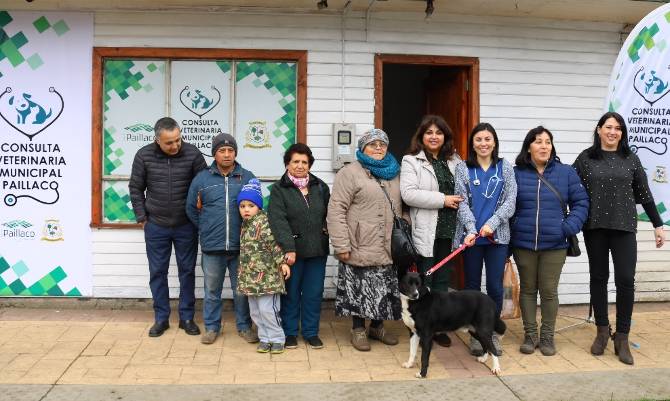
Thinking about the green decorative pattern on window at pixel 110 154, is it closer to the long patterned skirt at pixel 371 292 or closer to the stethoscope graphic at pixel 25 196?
the stethoscope graphic at pixel 25 196

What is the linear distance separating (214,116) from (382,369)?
3056 millimetres

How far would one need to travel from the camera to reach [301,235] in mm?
5035

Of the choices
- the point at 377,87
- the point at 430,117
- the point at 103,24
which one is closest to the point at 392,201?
the point at 430,117

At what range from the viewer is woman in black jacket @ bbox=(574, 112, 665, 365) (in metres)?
4.82

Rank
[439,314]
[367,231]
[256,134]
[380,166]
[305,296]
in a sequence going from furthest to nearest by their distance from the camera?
[256,134] < [305,296] < [380,166] < [367,231] < [439,314]

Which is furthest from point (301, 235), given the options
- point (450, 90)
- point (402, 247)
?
point (450, 90)

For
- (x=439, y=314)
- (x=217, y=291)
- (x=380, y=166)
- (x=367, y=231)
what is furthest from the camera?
(x=217, y=291)

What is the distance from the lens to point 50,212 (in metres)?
6.22

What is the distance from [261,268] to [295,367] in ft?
2.63

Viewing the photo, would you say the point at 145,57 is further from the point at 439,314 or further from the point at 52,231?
the point at 439,314

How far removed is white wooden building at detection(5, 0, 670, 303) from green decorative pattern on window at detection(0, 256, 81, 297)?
0.35 m

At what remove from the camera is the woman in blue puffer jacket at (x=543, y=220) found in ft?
16.0

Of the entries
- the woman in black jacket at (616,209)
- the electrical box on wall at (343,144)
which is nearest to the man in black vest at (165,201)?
the electrical box on wall at (343,144)

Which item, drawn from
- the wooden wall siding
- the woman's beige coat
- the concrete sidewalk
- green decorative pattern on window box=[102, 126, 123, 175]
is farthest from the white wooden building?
the woman's beige coat
